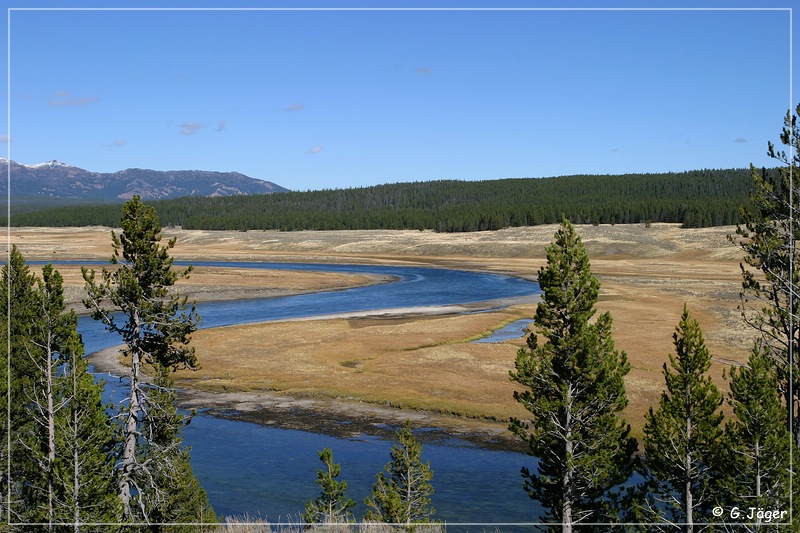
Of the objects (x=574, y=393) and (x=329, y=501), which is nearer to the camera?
(x=574, y=393)

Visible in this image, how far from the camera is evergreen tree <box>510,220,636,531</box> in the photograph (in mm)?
22703

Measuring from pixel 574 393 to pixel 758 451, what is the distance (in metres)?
5.29

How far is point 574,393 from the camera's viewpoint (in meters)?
23.2

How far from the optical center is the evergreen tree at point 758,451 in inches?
823

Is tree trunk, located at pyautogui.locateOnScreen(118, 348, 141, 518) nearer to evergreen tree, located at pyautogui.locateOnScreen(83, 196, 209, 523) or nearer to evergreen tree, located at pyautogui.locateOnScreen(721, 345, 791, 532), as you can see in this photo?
evergreen tree, located at pyautogui.locateOnScreen(83, 196, 209, 523)

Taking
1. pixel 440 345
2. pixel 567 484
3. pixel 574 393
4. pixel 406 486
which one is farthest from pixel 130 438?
pixel 440 345

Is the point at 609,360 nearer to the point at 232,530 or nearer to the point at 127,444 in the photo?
the point at 232,530

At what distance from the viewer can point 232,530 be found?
2294cm

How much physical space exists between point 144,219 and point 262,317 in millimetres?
57738

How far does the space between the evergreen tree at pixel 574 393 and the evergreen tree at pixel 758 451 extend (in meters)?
3.04

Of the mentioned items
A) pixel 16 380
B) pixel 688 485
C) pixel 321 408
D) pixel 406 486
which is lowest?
pixel 321 408

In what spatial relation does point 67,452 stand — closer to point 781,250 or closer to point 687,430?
point 687,430

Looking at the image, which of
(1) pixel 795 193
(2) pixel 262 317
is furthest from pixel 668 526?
(2) pixel 262 317

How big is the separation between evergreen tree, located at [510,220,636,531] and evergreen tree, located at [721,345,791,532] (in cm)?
304
